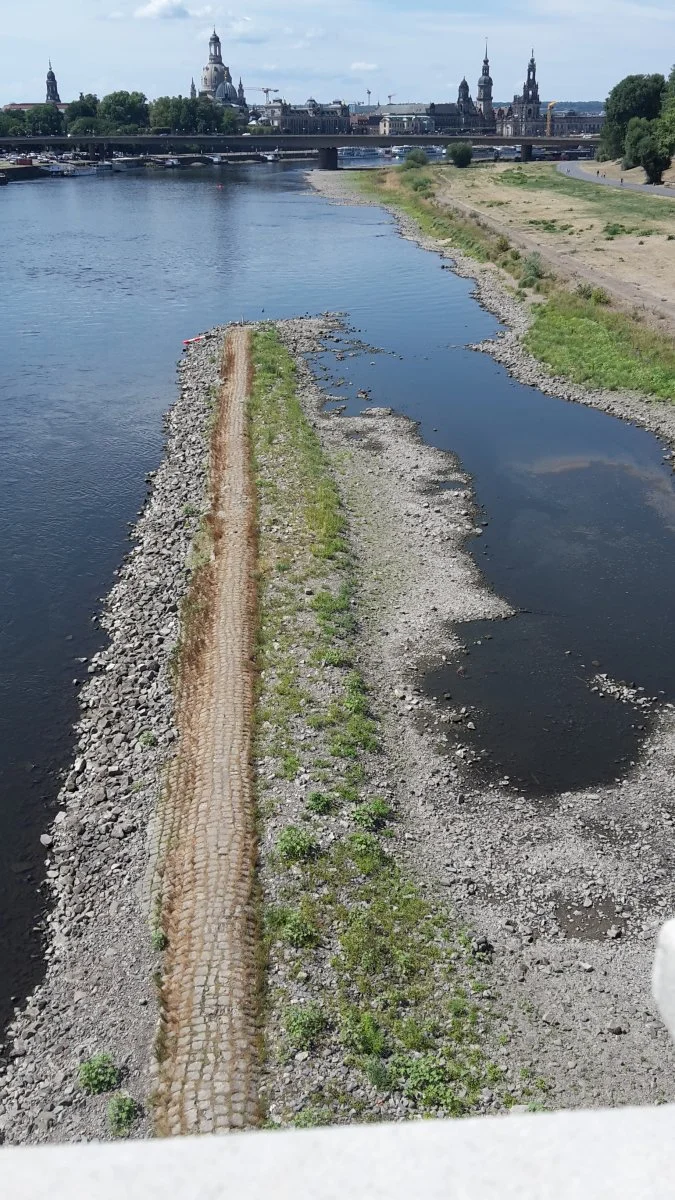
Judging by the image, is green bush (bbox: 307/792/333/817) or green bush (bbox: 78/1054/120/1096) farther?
green bush (bbox: 307/792/333/817)

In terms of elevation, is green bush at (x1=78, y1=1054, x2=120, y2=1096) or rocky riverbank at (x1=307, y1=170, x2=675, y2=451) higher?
rocky riverbank at (x1=307, y1=170, x2=675, y2=451)

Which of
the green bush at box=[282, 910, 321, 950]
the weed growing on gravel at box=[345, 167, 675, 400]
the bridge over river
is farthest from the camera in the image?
the bridge over river

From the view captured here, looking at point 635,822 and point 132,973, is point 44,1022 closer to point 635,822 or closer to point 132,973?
point 132,973

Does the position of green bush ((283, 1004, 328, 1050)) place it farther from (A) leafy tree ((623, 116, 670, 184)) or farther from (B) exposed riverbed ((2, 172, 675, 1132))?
(A) leafy tree ((623, 116, 670, 184))

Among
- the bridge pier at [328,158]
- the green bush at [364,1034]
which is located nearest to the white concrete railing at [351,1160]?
the green bush at [364,1034]

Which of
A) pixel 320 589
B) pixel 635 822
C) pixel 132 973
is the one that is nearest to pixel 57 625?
pixel 320 589

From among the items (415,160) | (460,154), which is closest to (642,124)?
(460,154)

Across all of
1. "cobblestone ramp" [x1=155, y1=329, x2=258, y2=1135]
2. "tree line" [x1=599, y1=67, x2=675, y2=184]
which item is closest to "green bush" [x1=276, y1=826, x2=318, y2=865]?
"cobblestone ramp" [x1=155, y1=329, x2=258, y2=1135]
